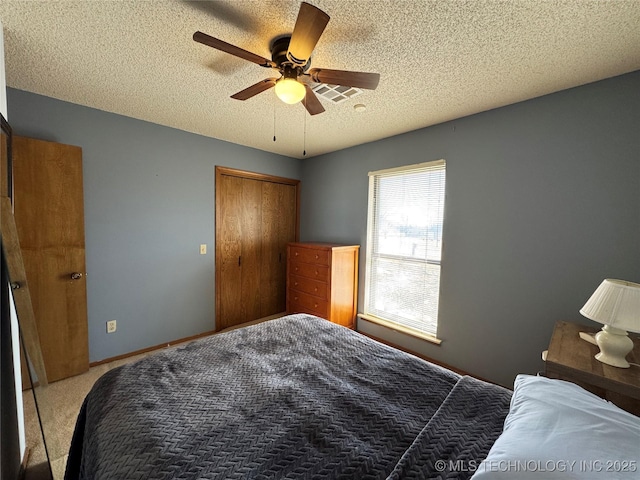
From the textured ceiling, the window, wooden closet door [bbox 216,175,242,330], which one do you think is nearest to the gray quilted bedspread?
the window

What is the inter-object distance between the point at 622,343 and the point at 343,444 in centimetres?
147

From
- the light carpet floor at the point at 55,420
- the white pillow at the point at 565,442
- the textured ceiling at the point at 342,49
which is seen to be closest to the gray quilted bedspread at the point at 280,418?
the white pillow at the point at 565,442

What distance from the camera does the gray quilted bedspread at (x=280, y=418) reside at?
0.81 meters

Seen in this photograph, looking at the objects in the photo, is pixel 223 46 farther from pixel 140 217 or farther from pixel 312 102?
pixel 140 217

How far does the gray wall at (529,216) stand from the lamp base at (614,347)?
26.9 inches

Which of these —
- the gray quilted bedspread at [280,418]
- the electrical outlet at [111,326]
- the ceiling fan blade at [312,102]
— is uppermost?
the ceiling fan blade at [312,102]

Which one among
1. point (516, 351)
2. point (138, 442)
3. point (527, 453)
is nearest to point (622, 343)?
point (516, 351)

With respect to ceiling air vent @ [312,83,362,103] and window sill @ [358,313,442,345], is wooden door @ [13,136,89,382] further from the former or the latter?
window sill @ [358,313,442,345]

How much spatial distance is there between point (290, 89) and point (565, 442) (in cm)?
173

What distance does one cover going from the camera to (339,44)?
58.9 inches

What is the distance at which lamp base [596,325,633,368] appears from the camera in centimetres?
127

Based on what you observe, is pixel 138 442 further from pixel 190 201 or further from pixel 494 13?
pixel 190 201

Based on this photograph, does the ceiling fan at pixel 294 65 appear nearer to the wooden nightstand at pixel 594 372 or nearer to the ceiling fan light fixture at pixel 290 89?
the ceiling fan light fixture at pixel 290 89

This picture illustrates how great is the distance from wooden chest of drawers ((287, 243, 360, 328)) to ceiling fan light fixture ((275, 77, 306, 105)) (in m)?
1.86
